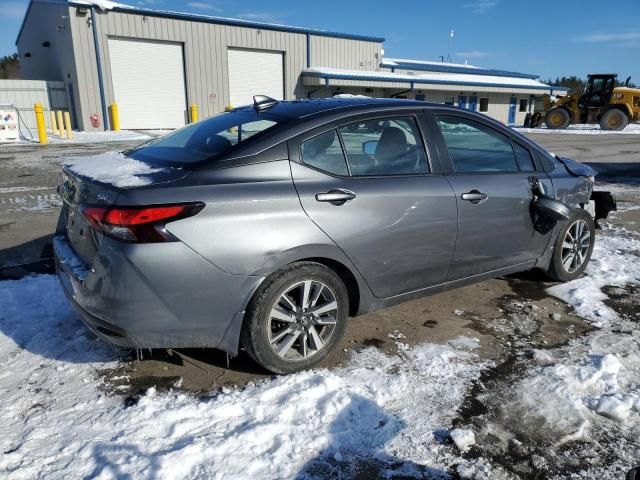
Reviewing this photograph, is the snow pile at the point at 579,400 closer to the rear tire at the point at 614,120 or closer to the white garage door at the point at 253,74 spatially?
the white garage door at the point at 253,74

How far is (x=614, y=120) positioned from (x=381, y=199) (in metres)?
30.1

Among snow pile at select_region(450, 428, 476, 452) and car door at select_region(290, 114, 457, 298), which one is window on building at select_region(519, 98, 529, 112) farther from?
snow pile at select_region(450, 428, 476, 452)

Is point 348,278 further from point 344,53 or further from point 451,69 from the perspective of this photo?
point 451,69

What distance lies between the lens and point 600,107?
27.9 metres

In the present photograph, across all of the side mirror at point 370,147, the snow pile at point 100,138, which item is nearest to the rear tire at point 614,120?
the snow pile at point 100,138

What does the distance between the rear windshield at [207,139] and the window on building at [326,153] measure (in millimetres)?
253

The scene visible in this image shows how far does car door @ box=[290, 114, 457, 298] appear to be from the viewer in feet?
9.50

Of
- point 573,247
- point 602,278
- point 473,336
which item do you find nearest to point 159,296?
point 473,336

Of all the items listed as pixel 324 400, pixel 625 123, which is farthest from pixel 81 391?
pixel 625 123

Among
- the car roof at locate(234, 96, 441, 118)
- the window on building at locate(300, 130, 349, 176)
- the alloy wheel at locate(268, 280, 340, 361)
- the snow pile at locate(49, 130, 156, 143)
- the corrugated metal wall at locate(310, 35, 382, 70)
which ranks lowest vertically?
the snow pile at locate(49, 130, 156, 143)

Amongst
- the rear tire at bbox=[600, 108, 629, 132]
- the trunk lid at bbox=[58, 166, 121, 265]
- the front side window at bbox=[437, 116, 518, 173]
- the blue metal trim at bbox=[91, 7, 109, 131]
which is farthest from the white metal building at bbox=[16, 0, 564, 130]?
the trunk lid at bbox=[58, 166, 121, 265]

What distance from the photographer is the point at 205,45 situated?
25391 millimetres

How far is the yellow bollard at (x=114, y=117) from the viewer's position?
2281 cm

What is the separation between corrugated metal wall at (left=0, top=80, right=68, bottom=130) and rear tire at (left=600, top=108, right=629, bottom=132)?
1134 inches
